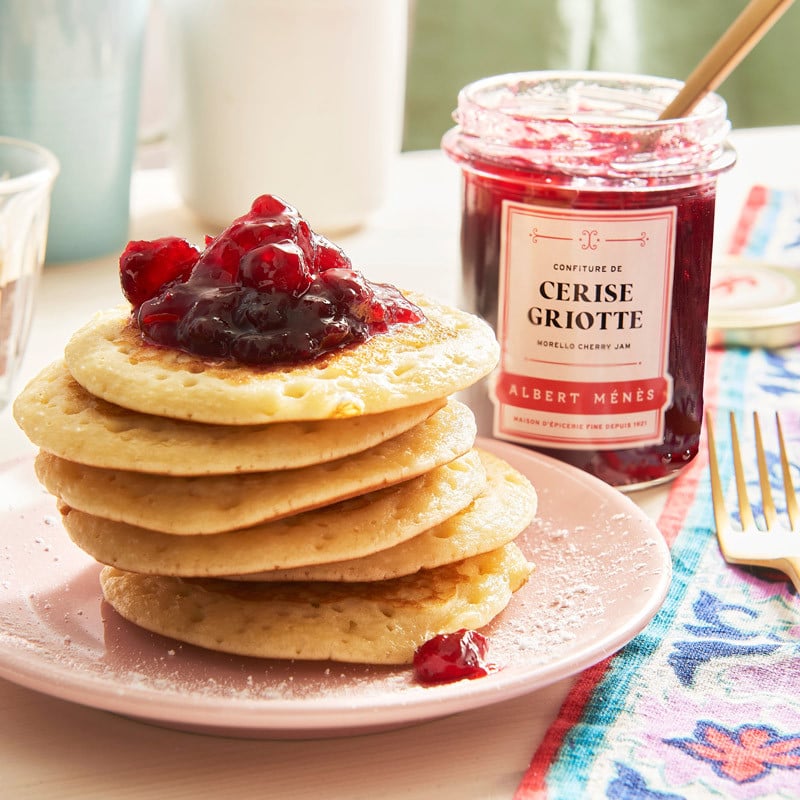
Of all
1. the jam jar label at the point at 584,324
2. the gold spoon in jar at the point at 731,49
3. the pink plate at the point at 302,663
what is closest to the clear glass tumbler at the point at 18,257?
the pink plate at the point at 302,663

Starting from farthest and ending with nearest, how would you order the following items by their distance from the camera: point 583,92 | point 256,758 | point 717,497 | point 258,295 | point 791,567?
point 583,92, point 717,497, point 791,567, point 258,295, point 256,758

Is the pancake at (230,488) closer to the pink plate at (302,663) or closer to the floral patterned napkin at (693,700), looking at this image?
the pink plate at (302,663)

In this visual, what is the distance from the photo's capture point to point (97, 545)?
96 cm

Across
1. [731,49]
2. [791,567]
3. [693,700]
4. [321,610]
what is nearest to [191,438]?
[321,610]

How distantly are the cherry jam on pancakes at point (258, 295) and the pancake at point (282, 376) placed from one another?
0.05 feet

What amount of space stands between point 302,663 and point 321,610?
0.05 m

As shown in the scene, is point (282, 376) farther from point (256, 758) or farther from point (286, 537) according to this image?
point (256, 758)

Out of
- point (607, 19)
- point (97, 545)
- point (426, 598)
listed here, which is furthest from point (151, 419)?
point (607, 19)

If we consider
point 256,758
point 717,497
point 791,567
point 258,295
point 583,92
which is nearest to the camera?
point 256,758

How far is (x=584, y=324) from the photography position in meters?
1.27

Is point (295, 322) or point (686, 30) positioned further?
point (686, 30)

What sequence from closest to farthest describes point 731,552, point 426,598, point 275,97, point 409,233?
point 426,598 → point 731,552 → point 275,97 → point 409,233

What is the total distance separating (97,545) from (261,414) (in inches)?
7.6

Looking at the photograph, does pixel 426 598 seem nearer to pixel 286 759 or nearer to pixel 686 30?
pixel 286 759
